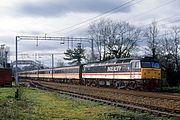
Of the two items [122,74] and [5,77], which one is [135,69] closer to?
[122,74]

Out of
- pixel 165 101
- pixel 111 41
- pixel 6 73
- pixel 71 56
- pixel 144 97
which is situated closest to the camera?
pixel 165 101

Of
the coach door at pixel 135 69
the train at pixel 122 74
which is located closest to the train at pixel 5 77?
the train at pixel 122 74

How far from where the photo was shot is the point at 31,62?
4749 inches

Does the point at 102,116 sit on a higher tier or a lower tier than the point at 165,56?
lower

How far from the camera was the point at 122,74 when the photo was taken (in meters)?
37.5

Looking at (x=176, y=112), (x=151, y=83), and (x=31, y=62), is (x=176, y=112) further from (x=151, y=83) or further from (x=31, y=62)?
(x=31, y=62)

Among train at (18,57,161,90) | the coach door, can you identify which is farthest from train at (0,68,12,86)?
the coach door

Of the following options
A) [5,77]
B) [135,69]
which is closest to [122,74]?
[135,69]

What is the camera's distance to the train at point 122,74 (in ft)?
113

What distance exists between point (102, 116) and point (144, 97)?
9.64m

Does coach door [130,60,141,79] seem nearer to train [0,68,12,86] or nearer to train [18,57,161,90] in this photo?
train [18,57,161,90]

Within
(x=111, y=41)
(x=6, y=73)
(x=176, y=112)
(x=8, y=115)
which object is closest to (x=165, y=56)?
(x=111, y=41)

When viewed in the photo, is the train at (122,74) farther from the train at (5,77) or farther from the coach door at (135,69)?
the train at (5,77)

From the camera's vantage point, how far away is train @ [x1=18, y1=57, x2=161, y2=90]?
1353 inches
